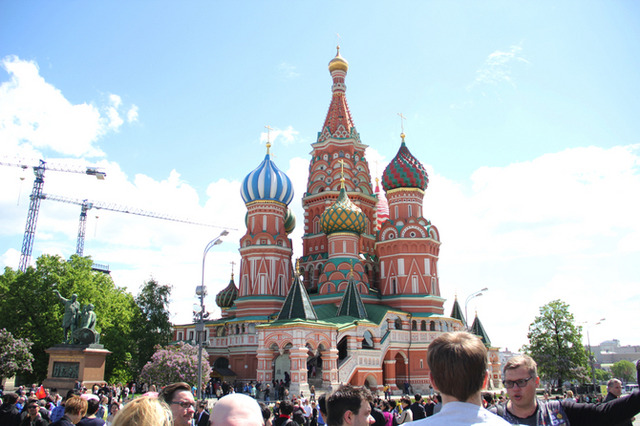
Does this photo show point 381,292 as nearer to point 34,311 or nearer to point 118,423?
point 34,311

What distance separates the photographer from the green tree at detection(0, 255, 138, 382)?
35656 millimetres

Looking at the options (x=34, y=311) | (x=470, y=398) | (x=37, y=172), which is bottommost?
(x=470, y=398)

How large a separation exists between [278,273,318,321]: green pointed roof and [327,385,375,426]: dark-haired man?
1108 inches

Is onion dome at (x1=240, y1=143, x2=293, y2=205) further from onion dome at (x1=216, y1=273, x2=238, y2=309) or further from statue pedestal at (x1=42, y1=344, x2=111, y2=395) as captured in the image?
statue pedestal at (x1=42, y1=344, x2=111, y2=395)

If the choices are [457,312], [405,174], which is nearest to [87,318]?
[405,174]

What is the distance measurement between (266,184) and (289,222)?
5868 millimetres

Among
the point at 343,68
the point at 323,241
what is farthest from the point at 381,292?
the point at 343,68

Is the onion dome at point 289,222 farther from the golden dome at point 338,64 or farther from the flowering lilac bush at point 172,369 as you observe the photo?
the flowering lilac bush at point 172,369

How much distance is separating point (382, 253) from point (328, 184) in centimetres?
908

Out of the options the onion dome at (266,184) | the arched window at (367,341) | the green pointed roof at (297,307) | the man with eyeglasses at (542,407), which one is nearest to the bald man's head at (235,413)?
the man with eyeglasses at (542,407)

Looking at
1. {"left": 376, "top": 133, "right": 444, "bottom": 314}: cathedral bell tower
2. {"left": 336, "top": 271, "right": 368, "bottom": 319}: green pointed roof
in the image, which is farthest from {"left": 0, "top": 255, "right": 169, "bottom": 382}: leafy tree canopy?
{"left": 376, "top": 133, "right": 444, "bottom": 314}: cathedral bell tower

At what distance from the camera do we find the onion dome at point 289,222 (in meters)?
50.1

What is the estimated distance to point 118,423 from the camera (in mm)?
2973

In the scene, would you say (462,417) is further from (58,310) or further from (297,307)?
(58,310)
